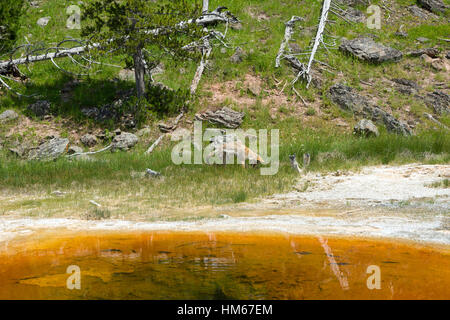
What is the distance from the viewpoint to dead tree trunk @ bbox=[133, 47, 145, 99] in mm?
19672

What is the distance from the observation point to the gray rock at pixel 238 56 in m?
22.9

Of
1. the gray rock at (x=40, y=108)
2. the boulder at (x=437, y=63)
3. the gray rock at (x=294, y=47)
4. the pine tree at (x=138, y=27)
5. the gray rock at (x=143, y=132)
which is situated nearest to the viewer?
the pine tree at (x=138, y=27)

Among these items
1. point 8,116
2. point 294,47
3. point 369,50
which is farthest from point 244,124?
point 8,116

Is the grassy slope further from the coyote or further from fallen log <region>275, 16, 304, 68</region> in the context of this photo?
the coyote

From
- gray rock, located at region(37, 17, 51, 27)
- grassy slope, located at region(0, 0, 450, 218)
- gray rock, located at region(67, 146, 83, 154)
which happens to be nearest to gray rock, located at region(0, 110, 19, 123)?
grassy slope, located at region(0, 0, 450, 218)

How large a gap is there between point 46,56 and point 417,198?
16.2 metres

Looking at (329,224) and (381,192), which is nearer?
(329,224)

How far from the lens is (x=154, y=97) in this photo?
2039 cm

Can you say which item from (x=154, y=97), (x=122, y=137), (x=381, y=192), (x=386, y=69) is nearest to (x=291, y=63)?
(x=386, y=69)

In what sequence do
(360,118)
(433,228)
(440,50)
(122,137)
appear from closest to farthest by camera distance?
(433,228) < (122,137) < (360,118) < (440,50)

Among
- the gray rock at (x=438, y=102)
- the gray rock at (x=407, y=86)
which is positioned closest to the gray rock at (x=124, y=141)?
the gray rock at (x=407, y=86)

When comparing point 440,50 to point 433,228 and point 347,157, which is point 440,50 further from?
point 433,228

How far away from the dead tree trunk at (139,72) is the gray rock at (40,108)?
161 inches

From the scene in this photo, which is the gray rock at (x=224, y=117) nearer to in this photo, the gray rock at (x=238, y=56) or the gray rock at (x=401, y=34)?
the gray rock at (x=238, y=56)
